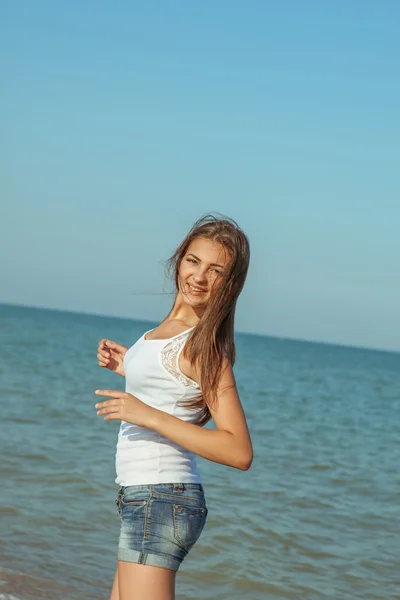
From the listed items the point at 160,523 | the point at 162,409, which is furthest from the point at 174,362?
the point at 160,523

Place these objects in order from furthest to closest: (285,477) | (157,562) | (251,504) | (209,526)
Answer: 1. (285,477)
2. (251,504)
3. (209,526)
4. (157,562)

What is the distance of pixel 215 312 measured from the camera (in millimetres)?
3105

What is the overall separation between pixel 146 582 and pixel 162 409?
62 centimetres

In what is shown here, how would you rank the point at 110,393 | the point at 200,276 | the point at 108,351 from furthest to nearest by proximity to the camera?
the point at 108,351, the point at 200,276, the point at 110,393

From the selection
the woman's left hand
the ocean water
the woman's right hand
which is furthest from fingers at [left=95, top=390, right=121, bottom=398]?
the ocean water

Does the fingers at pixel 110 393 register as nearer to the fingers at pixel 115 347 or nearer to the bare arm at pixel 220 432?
the bare arm at pixel 220 432

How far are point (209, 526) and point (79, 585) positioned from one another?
1.97m

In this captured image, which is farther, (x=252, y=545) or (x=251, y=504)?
(x=251, y=504)

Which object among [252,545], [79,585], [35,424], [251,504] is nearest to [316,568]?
[252,545]

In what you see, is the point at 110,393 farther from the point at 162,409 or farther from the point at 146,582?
the point at 146,582

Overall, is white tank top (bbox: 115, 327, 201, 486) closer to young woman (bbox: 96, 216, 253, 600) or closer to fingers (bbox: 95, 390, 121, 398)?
young woman (bbox: 96, 216, 253, 600)

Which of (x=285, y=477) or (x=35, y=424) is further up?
(x=35, y=424)

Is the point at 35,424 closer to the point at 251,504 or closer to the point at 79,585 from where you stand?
the point at 251,504

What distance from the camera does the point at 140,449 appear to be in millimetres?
3137
